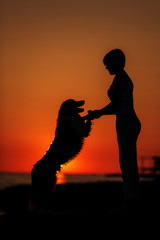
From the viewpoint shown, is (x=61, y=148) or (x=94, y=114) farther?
(x=61, y=148)

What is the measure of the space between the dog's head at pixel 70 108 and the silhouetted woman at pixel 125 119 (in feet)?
2.98

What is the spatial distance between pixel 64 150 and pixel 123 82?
61.2 inches

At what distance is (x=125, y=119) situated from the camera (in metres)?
5.17

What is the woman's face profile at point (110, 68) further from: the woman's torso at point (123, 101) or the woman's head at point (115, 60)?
the woman's torso at point (123, 101)

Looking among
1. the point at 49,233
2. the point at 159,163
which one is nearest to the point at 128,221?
the point at 49,233

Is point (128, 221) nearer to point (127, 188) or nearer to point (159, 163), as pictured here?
point (127, 188)

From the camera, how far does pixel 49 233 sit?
15.7 ft

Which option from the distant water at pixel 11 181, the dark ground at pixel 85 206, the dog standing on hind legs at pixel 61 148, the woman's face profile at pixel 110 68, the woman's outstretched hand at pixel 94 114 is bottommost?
the distant water at pixel 11 181

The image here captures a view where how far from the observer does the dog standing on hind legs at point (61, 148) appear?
6262mm

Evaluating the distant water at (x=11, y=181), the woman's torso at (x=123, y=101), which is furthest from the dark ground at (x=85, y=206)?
the distant water at (x=11, y=181)

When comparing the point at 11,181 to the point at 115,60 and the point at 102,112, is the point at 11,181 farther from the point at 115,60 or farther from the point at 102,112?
the point at 115,60

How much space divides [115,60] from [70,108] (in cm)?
125

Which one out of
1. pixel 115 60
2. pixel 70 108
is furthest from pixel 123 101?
pixel 70 108

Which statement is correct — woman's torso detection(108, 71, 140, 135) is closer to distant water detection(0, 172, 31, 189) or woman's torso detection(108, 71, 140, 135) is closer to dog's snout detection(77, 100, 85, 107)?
dog's snout detection(77, 100, 85, 107)
